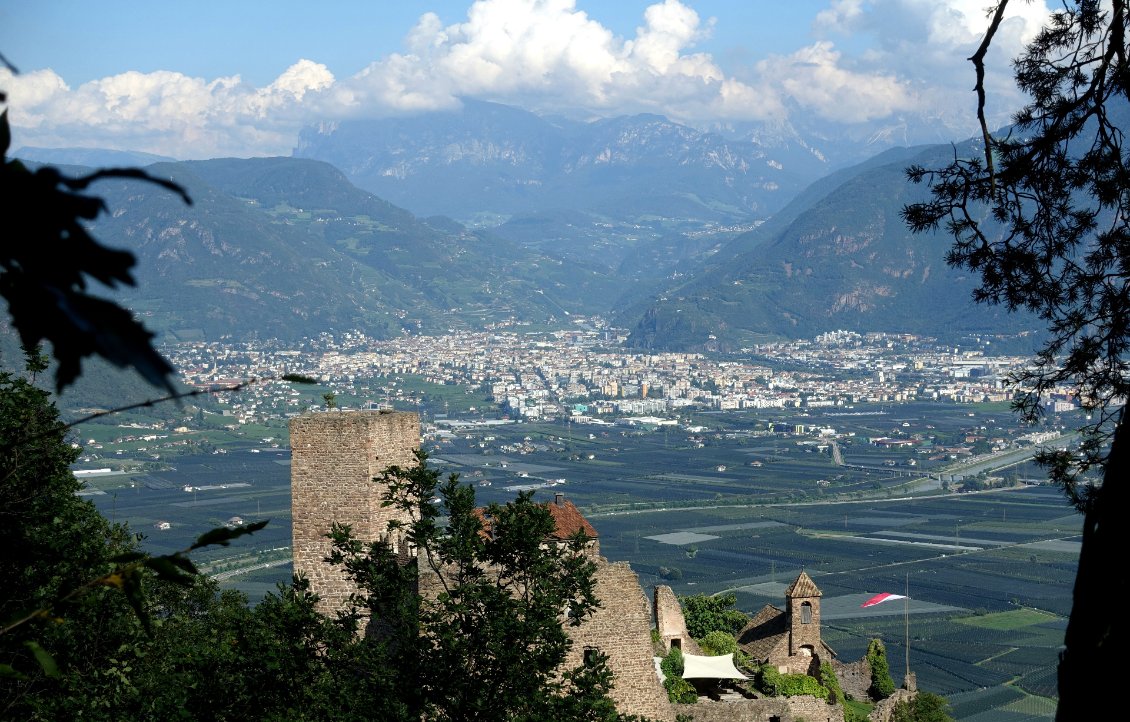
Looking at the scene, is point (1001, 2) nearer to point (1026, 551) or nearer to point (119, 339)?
point (119, 339)

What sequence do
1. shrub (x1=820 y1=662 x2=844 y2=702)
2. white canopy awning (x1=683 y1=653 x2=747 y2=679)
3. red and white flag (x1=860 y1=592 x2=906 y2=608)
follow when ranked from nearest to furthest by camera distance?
white canopy awning (x1=683 y1=653 x2=747 y2=679) → shrub (x1=820 y1=662 x2=844 y2=702) → red and white flag (x1=860 y1=592 x2=906 y2=608)

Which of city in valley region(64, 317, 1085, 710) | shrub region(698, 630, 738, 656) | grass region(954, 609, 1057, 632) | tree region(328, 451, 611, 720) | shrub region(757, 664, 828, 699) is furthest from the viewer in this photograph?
city in valley region(64, 317, 1085, 710)

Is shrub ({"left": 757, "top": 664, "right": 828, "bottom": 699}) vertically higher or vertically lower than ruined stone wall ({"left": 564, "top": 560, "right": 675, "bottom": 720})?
lower

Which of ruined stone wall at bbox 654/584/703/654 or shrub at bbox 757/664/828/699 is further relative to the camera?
ruined stone wall at bbox 654/584/703/654

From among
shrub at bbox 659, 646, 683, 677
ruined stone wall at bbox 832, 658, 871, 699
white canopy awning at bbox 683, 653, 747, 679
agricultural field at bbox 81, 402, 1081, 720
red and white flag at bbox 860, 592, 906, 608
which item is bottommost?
red and white flag at bbox 860, 592, 906, 608

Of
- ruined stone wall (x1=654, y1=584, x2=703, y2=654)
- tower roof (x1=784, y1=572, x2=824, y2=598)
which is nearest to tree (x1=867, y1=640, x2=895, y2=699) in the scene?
tower roof (x1=784, y1=572, x2=824, y2=598)

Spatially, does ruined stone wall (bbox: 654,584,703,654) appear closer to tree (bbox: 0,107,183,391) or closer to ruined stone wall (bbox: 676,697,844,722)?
ruined stone wall (bbox: 676,697,844,722)
